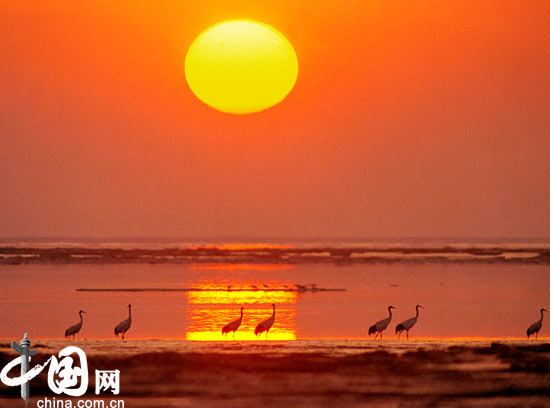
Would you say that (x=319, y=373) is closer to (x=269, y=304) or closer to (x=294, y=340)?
(x=294, y=340)

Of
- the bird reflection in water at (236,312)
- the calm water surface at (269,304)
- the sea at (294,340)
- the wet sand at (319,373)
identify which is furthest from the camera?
the calm water surface at (269,304)

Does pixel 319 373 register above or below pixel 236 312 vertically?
below

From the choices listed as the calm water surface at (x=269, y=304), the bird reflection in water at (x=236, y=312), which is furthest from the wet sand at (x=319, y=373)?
the calm water surface at (x=269, y=304)

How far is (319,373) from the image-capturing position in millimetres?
9289

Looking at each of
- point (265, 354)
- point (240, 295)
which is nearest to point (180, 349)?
point (265, 354)

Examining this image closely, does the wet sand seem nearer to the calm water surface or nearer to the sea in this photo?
the sea

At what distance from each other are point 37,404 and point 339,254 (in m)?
42.1

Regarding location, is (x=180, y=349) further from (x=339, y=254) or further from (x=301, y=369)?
(x=339, y=254)

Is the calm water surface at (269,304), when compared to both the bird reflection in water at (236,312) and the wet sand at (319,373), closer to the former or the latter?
the bird reflection in water at (236,312)

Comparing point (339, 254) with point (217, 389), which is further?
point (339, 254)

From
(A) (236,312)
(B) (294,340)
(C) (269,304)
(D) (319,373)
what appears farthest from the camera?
(C) (269,304)

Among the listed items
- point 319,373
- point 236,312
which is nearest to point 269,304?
point 236,312

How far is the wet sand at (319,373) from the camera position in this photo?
329 inches

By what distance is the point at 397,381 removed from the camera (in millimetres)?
8984
